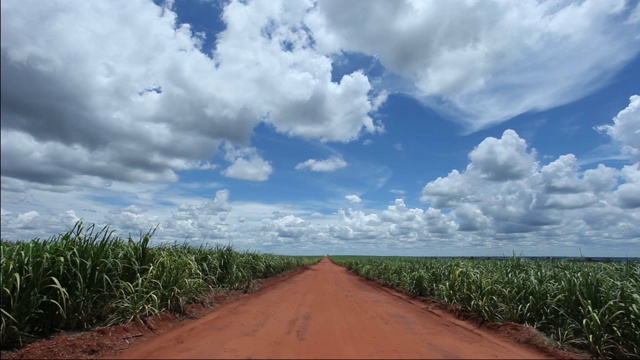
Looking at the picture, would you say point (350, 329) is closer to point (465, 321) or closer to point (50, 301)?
point (465, 321)

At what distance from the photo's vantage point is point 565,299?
8.90m

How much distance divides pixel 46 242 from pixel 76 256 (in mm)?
875

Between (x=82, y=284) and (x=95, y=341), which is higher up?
(x=82, y=284)

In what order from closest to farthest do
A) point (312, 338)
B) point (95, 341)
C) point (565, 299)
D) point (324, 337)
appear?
point (95, 341) → point (312, 338) → point (324, 337) → point (565, 299)

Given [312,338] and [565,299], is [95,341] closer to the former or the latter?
[312,338]

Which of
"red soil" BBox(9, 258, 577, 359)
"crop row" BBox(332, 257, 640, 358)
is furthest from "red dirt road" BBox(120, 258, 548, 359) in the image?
"crop row" BBox(332, 257, 640, 358)

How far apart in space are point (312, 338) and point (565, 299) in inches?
227

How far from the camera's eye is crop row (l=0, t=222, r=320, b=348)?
6496mm

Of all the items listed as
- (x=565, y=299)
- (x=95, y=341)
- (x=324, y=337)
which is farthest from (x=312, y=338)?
(x=565, y=299)

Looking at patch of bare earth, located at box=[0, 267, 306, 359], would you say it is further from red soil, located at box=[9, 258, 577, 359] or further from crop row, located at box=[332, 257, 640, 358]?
crop row, located at box=[332, 257, 640, 358]

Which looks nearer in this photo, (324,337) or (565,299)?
(324,337)

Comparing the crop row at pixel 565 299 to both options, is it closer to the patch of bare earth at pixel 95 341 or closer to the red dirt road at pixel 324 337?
the red dirt road at pixel 324 337

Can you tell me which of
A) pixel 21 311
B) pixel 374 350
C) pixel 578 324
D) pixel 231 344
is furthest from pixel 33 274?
pixel 578 324

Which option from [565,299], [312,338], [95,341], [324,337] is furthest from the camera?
[565,299]
